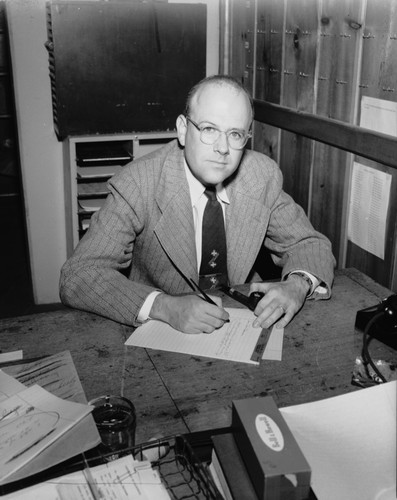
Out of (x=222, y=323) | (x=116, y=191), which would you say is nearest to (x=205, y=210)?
(x=116, y=191)

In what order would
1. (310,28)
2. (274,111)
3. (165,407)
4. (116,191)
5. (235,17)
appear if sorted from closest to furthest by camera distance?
(165,407), (116,191), (310,28), (274,111), (235,17)

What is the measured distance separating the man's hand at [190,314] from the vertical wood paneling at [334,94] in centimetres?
103

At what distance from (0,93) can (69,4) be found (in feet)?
8.23

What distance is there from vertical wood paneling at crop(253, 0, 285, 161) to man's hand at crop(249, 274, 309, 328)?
134 centimetres

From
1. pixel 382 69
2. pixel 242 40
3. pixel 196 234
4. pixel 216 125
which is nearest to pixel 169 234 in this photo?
pixel 196 234

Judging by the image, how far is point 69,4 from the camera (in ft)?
9.07

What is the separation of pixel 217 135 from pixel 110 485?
114 centimetres

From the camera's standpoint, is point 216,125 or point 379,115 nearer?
point 216,125

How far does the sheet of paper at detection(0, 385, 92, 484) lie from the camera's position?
91cm

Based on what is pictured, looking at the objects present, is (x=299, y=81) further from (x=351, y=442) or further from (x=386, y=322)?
(x=351, y=442)

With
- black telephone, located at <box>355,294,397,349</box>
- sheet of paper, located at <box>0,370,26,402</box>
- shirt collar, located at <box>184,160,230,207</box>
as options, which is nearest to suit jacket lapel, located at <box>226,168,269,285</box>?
shirt collar, located at <box>184,160,230,207</box>

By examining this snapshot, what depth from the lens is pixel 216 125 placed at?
171 cm

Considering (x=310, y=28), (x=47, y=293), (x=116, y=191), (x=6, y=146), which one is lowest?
(x=47, y=293)

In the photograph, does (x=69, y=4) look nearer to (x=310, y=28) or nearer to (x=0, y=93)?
(x=310, y=28)
